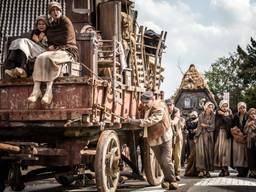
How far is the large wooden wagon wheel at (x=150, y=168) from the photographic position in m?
10.6

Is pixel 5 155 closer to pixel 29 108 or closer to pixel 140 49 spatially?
pixel 29 108

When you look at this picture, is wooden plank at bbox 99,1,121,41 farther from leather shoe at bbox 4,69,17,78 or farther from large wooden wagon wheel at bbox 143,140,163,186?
leather shoe at bbox 4,69,17,78

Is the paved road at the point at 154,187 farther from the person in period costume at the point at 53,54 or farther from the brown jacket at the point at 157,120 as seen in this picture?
the person in period costume at the point at 53,54

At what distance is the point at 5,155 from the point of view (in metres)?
7.48

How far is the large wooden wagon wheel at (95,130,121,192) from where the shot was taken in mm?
7906

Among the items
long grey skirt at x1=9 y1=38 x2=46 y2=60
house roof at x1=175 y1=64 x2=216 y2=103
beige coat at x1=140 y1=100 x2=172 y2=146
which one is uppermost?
house roof at x1=175 y1=64 x2=216 y2=103

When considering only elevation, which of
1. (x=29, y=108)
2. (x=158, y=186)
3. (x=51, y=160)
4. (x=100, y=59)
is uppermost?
(x=100, y=59)

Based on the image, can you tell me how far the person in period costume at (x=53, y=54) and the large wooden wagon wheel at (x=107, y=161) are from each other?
98cm

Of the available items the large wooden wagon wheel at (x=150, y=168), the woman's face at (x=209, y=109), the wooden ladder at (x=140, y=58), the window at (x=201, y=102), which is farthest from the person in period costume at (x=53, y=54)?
the window at (x=201, y=102)

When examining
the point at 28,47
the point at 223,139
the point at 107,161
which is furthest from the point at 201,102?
the point at 28,47

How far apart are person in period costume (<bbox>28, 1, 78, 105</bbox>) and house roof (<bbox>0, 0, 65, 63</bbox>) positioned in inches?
339

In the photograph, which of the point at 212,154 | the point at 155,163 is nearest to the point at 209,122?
the point at 212,154

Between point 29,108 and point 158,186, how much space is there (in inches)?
146

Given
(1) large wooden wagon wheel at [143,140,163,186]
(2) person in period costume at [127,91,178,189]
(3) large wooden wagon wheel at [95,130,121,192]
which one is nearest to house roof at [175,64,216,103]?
(1) large wooden wagon wheel at [143,140,163,186]
